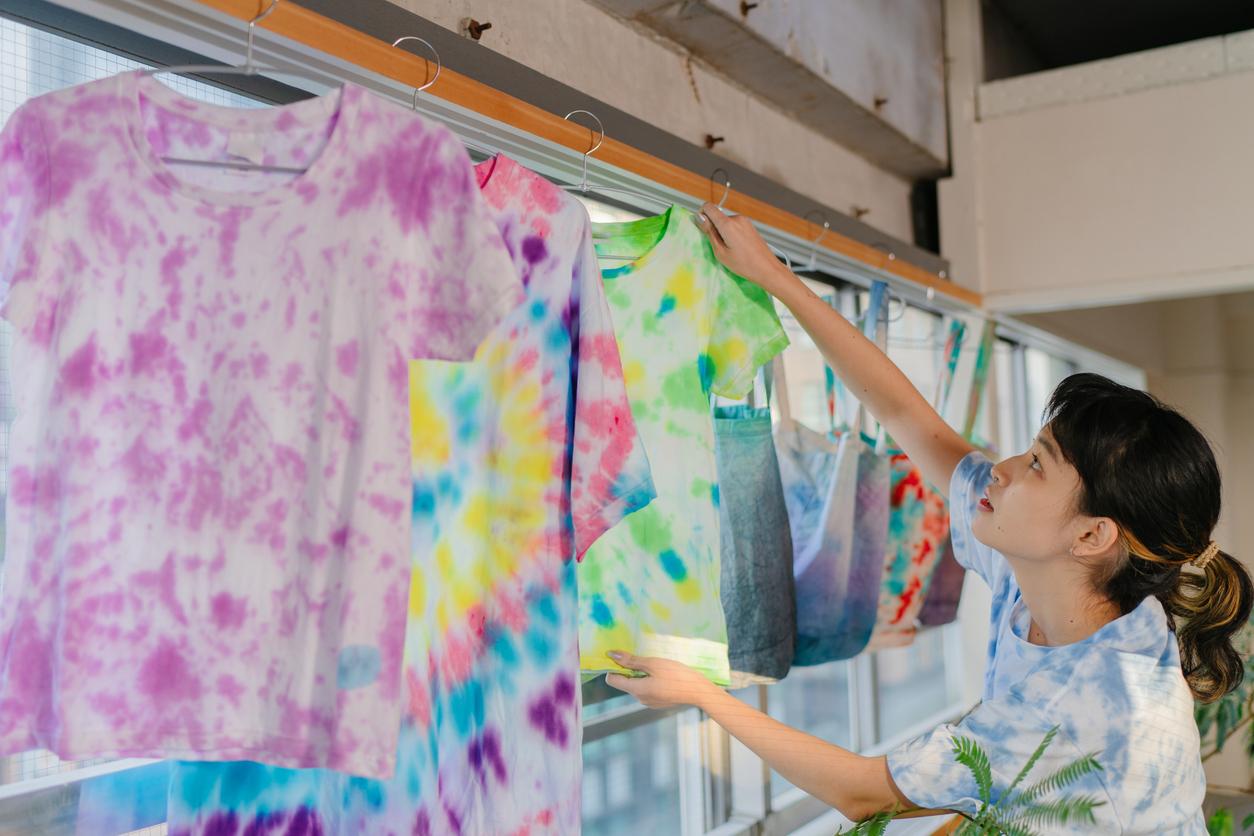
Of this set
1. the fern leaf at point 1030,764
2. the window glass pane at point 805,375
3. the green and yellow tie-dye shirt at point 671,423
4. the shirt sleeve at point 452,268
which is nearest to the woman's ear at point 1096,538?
the fern leaf at point 1030,764

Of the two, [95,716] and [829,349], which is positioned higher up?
[829,349]

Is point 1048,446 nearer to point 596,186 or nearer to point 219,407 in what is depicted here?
point 596,186

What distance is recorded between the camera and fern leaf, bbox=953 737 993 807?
1146 millimetres

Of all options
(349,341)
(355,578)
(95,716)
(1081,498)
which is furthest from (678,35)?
(95,716)

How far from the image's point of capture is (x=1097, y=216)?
2650 millimetres

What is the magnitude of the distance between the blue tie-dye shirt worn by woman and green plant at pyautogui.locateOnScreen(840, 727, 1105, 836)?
2 cm

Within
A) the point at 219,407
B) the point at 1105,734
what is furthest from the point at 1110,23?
the point at 219,407

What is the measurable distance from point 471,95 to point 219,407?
0.46 metres

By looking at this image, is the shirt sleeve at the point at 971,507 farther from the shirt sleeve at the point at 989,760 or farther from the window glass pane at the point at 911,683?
the window glass pane at the point at 911,683

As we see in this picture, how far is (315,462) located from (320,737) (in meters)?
0.22

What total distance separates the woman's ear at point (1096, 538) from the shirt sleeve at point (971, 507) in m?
0.21

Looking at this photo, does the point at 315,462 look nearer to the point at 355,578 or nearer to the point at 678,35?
the point at 355,578

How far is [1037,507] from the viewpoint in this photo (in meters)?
1.31

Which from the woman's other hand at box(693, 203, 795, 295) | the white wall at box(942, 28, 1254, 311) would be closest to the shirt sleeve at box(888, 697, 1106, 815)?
the woman's other hand at box(693, 203, 795, 295)
